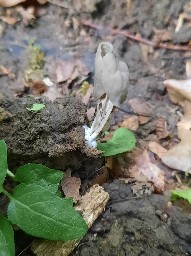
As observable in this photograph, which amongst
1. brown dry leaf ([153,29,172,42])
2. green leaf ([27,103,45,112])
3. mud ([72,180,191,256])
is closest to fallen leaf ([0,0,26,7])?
brown dry leaf ([153,29,172,42])

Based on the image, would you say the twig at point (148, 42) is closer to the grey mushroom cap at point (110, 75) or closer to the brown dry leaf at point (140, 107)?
the brown dry leaf at point (140, 107)

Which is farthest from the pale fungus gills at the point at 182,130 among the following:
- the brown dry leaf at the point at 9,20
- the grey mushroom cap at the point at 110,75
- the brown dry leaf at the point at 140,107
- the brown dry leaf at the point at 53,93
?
the brown dry leaf at the point at 9,20

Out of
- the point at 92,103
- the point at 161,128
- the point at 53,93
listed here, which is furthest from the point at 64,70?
the point at 161,128

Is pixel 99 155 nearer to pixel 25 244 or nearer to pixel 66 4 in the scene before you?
pixel 25 244

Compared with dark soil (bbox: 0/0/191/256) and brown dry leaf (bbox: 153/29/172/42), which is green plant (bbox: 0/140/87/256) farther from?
brown dry leaf (bbox: 153/29/172/42)

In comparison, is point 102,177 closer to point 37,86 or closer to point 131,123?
point 131,123

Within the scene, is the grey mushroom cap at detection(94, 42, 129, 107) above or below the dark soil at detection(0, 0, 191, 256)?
above
